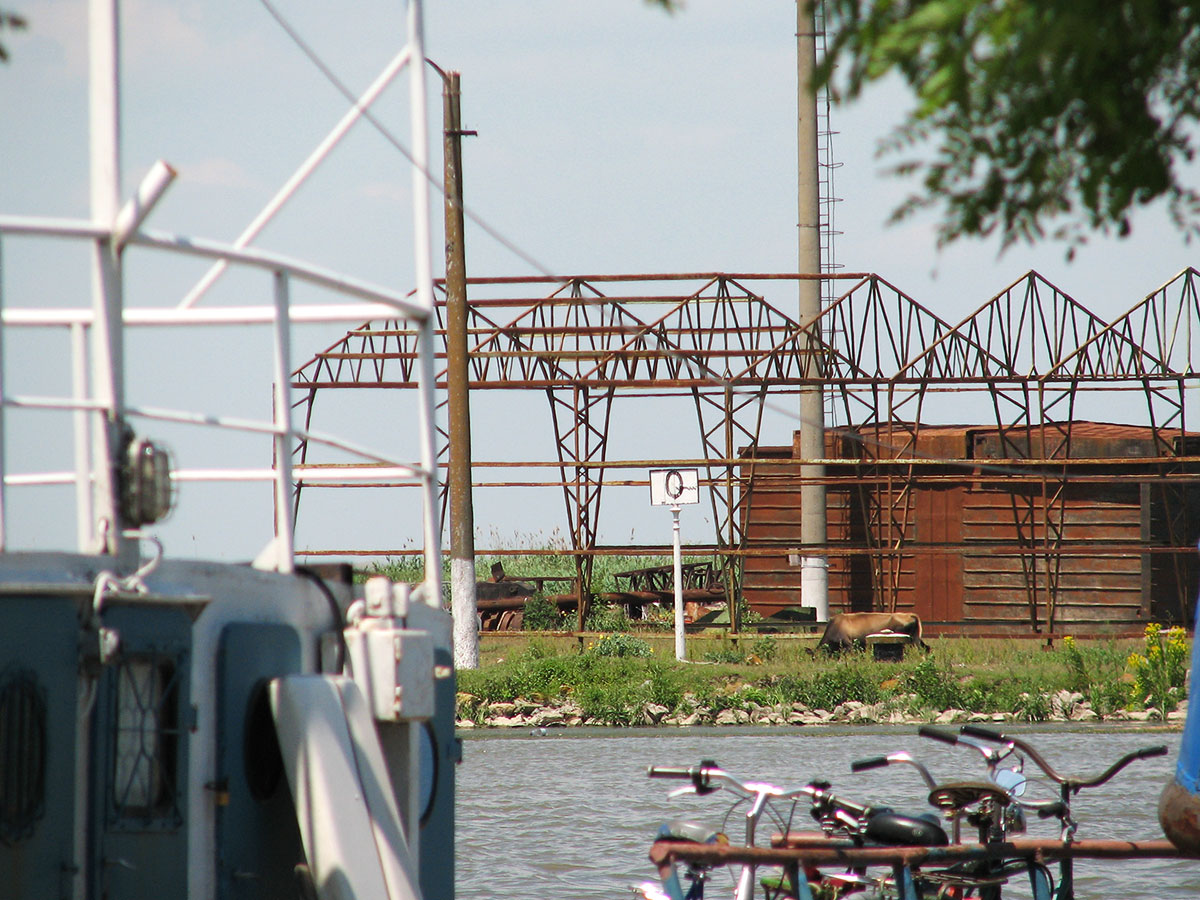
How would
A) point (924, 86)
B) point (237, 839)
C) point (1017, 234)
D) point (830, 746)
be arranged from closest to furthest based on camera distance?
point (924, 86) < point (1017, 234) < point (237, 839) < point (830, 746)

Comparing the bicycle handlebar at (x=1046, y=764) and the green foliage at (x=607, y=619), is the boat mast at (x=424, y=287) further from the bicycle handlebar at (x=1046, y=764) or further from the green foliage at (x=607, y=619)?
the green foliage at (x=607, y=619)

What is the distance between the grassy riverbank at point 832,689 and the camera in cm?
1898

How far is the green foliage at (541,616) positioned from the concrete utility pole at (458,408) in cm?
659

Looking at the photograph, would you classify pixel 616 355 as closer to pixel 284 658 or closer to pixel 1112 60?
pixel 284 658

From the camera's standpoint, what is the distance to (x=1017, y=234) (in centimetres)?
346

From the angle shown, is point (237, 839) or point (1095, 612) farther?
point (1095, 612)

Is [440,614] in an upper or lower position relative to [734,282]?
lower

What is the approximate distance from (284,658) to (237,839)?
0.73 meters

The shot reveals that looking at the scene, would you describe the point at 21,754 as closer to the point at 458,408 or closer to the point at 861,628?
the point at 458,408

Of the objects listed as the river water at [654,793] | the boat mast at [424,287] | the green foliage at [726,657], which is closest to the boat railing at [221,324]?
the boat mast at [424,287]

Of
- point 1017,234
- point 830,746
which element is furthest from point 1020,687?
point 1017,234

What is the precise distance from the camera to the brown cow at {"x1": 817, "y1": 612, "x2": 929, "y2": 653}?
24203mm

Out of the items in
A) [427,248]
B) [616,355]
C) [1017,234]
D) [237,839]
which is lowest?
[237,839]

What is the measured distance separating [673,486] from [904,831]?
17360 mm
